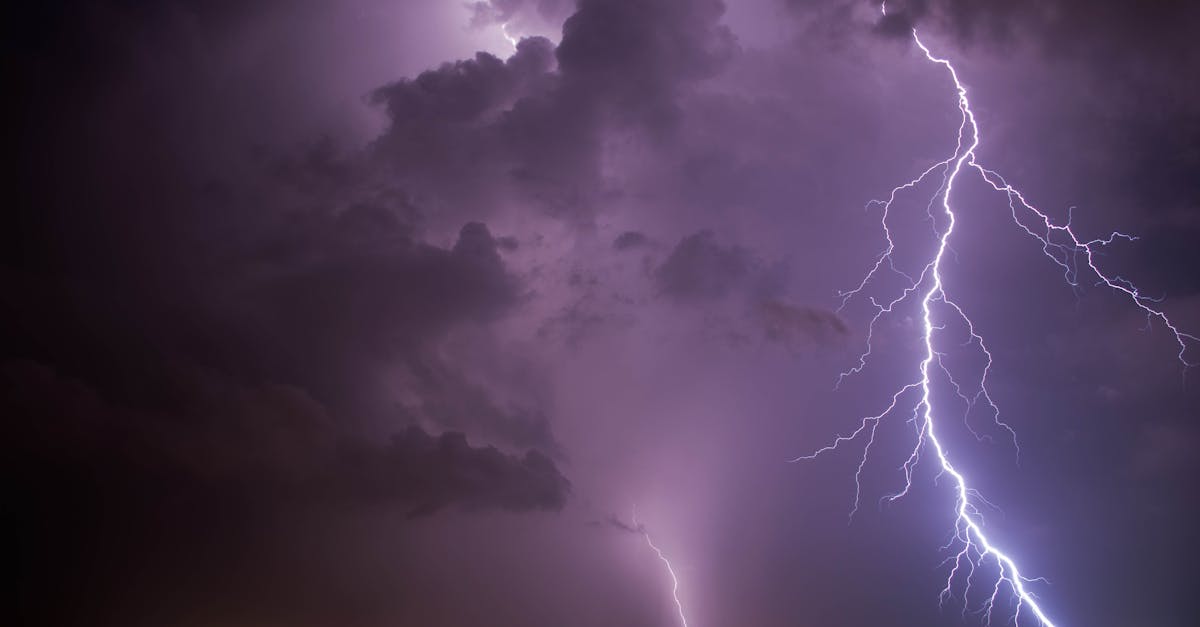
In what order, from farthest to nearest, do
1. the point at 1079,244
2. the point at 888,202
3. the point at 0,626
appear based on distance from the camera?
the point at 0,626 → the point at 888,202 → the point at 1079,244

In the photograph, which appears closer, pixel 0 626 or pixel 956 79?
pixel 956 79

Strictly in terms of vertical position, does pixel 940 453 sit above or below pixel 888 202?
below

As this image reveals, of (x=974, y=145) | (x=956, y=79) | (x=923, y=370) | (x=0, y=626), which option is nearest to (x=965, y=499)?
(x=923, y=370)

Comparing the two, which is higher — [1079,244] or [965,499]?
[1079,244]

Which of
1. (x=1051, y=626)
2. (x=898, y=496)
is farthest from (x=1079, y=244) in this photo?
(x=1051, y=626)

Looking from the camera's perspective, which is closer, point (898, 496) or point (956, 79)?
point (956, 79)

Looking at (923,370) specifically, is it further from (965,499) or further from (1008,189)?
(1008,189)

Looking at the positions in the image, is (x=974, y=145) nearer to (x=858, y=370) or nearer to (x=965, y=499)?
(x=858, y=370)

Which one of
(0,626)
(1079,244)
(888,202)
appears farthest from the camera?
(0,626)

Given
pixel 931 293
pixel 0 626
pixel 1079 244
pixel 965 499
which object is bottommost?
pixel 0 626
